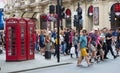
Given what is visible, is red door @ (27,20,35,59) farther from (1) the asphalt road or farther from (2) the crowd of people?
(1) the asphalt road

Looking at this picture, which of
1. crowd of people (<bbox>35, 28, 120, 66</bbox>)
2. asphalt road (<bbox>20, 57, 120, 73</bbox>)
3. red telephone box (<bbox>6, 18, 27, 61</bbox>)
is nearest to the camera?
asphalt road (<bbox>20, 57, 120, 73</bbox>)

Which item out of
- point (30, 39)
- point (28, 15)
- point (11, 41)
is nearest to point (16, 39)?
point (11, 41)

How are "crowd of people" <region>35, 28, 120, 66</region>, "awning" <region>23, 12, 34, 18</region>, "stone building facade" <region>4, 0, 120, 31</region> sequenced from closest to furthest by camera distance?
"crowd of people" <region>35, 28, 120, 66</region> < "stone building facade" <region>4, 0, 120, 31</region> < "awning" <region>23, 12, 34, 18</region>

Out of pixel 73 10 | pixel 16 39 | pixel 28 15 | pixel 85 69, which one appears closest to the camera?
pixel 85 69

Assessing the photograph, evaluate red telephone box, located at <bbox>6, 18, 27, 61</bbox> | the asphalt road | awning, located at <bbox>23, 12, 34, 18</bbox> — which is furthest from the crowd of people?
awning, located at <bbox>23, 12, 34, 18</bbox>

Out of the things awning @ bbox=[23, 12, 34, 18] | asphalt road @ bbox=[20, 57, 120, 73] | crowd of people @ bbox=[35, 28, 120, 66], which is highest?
awning @ bbox=[23, 12, 34, 18]

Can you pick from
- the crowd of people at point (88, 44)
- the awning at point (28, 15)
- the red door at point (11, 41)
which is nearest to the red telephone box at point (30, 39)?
the red door at point (11, 41)

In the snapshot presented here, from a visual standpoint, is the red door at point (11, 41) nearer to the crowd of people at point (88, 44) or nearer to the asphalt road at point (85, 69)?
the crowd of people at point (88, 44)

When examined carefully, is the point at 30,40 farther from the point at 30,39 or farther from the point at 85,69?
the point at 85,69

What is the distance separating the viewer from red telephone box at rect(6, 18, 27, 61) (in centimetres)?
2128

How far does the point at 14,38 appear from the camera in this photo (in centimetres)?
2144

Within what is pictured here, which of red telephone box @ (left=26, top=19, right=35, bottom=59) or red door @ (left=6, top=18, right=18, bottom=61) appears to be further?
red telephone box @ (left=26, top=19, right=35, bottom=59)

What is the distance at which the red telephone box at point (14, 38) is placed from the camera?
2128 cm

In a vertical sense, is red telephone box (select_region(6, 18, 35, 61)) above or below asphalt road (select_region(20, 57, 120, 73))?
above
